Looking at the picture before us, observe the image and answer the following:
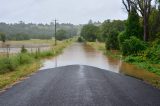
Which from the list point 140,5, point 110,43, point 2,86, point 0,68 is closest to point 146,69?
point 0,68

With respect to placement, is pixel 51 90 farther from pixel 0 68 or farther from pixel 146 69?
pixel 146 69

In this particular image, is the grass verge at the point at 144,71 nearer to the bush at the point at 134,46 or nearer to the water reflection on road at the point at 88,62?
the water reflection on road at the point at 88,62

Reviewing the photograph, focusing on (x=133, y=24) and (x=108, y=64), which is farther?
(x=133, y=24)

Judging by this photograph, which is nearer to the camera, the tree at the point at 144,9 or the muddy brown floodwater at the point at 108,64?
the muddy brown floodwater at the point at 108,64

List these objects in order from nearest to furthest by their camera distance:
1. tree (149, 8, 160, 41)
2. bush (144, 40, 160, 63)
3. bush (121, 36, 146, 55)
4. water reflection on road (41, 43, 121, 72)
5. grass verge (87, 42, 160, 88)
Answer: grass verge (87, 42, 160, 88)
water reflection on road (41, 43, 121, 72)
bush (144, 40, 160, 63)
bush (121, 36, 146, 55)
tree (149, 8, 160, 41)

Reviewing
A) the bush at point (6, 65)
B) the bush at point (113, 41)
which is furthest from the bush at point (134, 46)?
the bush at point (6, 65)

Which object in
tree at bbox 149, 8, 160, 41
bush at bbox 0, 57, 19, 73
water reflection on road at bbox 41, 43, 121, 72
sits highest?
tree at bbox 149, 8, 160, 41

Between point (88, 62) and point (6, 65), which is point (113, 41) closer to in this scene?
point (88, 62)

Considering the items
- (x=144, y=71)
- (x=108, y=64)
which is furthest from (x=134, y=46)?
(x=144, y=71)

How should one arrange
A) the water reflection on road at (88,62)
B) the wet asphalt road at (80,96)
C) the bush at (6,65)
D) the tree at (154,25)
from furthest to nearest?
the tree at (154,25) → the water reflection on road at (88,62) → the bush at (6,65) → the wet asphalt road at (80,96)

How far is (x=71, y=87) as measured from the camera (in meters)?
14.4

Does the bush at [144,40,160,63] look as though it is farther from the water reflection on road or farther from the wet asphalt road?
the wet asphalt road

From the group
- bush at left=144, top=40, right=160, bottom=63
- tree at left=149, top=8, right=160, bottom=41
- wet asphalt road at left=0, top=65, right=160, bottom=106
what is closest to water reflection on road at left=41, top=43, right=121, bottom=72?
bush at left=144, top=40, right=160, bottom=63

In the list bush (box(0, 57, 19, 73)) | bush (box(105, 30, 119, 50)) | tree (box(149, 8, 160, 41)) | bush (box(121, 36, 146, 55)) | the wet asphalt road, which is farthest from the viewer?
bush (box(105, 30, 119, 50))
